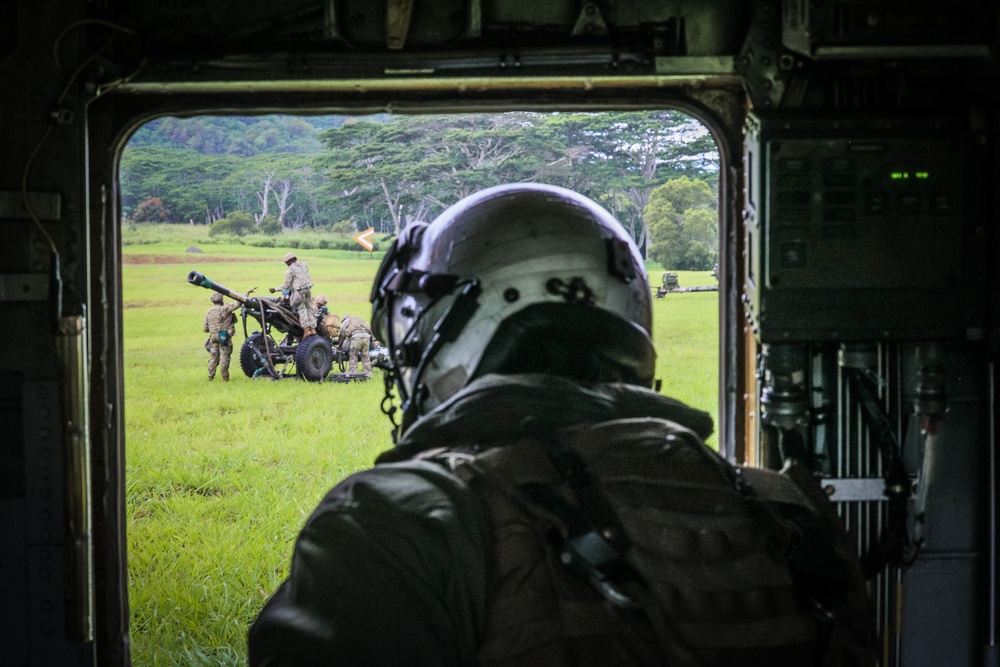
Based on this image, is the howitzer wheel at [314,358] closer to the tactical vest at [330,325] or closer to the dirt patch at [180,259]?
the tactical vest at [330,325]

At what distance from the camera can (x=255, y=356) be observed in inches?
456

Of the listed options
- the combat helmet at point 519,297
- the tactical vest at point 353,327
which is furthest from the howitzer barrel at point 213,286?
the combat helmet at point 519,297

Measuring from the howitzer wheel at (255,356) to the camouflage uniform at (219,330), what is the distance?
17 cm

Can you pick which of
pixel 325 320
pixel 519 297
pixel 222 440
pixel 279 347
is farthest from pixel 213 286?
pixel 519 297

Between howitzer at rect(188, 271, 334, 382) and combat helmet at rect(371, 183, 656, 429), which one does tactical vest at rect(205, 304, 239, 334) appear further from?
combat helmet at rect(371, 183, 656, 429)

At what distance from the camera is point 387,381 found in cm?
223

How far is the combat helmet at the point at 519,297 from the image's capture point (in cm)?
167

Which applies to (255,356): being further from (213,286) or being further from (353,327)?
(213,286)

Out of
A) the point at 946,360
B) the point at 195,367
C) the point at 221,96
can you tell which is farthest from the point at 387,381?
the point at 195,367

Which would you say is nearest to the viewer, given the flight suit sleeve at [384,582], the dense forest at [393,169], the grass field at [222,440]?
the flight suit sleeve at [384,582]

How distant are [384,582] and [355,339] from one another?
36.1ft

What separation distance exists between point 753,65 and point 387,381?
1361 millimetres

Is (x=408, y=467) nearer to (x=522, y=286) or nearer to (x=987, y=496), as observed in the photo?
(x=522, y=286)

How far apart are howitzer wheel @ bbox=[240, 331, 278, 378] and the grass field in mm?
207
